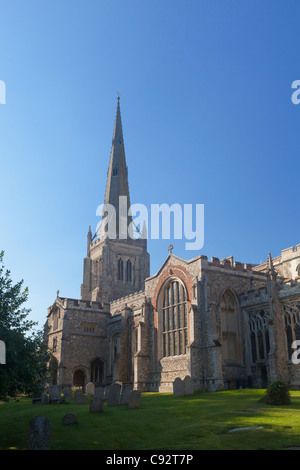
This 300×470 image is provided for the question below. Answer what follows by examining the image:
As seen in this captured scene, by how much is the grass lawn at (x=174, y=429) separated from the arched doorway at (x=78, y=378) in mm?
22516

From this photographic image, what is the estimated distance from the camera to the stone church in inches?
1057

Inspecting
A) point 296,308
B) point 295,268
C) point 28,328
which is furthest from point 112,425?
point 295,268

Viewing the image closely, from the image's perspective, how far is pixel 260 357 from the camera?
1117 inches

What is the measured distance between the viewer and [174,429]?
1319cm

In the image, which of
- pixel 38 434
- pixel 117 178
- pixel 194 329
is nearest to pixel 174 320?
pixel 194 329

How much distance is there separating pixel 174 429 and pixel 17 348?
6.07 meters

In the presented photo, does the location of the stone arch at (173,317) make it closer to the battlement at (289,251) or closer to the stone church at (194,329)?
the stone church at (194,329)

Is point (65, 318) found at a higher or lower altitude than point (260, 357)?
higher

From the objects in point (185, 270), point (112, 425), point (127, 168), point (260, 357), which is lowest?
point (112, 425)

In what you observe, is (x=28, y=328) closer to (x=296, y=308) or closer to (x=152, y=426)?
(x=152, y=426)

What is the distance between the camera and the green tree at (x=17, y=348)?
13.9m

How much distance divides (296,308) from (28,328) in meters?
17.0

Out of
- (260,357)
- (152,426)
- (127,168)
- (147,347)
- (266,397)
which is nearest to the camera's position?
(152,426)

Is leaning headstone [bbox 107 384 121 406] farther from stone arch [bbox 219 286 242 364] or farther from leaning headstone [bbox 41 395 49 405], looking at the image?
stone arch [bbox 219 286 242 364]
